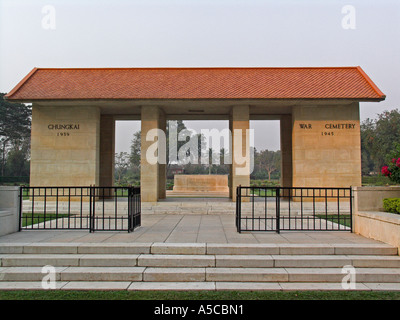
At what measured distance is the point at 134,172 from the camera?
2891 inches

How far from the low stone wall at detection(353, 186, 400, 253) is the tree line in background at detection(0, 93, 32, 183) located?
138 feet

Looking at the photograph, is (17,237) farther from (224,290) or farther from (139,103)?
(139,103)

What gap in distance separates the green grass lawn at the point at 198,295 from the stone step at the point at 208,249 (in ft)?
4.92

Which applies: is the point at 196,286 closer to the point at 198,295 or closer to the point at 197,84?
the point at 198,295

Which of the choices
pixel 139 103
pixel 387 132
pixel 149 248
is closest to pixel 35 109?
pixel 139 103

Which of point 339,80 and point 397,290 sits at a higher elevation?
point 339,80

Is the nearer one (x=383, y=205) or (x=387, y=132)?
(x=383, y=205)

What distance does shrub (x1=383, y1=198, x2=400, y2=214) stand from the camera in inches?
366

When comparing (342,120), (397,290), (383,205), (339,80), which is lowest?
(397,290)

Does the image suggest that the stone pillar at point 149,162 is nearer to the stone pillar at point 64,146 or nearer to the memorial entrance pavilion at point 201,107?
the memorial entrance pavilion at point 201,107

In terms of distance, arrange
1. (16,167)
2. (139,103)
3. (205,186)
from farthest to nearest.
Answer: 1. (16,167)
2. (205,186)
3. (139,103)

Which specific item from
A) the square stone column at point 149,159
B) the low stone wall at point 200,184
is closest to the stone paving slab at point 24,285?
the square stone column at point 149,159

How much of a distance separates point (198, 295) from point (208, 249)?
1.70 meters

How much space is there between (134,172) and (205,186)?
4298 cm
